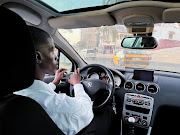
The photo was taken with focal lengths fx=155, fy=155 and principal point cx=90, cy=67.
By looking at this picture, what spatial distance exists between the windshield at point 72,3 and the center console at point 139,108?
151 centimetres

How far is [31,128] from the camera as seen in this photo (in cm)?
85

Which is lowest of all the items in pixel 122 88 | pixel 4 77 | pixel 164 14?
pixel 122 88

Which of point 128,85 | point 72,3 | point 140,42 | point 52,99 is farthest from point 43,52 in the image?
point 140,42

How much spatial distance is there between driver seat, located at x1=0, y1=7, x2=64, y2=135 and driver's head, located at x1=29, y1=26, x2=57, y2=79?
0.42 m

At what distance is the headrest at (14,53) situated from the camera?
0.75m

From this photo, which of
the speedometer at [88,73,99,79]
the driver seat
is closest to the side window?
the speedometer at [88,73,99,79]

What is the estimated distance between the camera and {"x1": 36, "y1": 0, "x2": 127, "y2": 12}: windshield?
6.79 feet

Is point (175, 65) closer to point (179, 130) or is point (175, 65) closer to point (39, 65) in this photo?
point (179, 130)

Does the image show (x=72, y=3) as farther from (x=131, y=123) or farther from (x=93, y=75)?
(x=131, y=123)

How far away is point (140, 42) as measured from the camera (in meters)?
2.66

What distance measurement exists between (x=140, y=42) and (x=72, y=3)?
1.29 metres

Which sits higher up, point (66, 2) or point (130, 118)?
point (66, 2)

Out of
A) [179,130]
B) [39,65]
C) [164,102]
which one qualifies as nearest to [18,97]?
[39,65]

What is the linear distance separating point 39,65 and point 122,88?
1750mm
